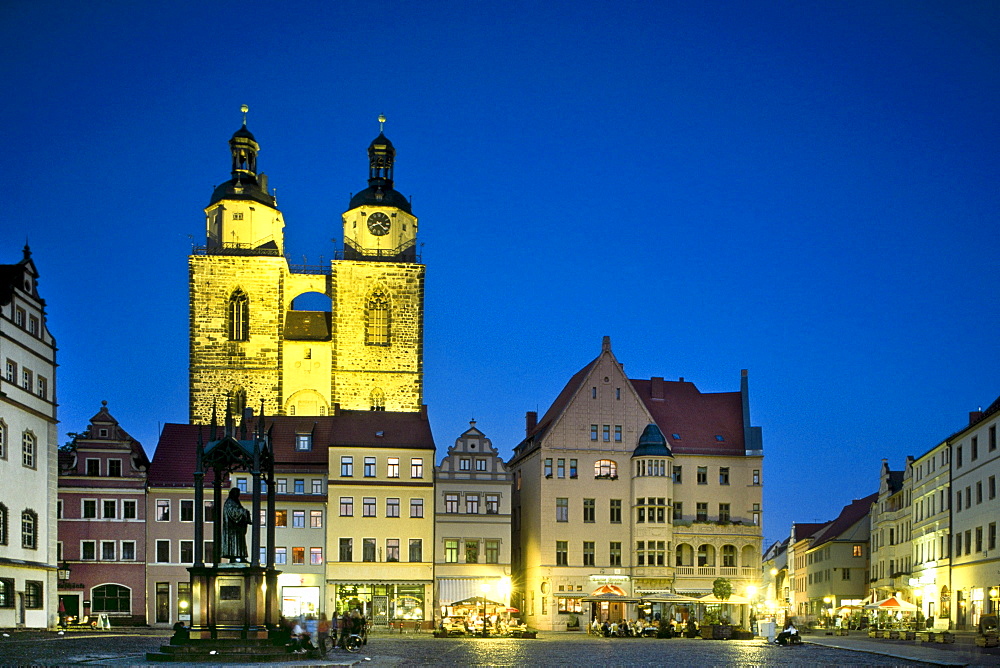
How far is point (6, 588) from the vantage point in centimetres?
5538

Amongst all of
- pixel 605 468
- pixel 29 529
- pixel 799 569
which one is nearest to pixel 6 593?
pixel 29 529

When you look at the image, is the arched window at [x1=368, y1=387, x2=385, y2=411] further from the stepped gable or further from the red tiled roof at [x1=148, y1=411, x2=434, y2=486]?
the stepped gable

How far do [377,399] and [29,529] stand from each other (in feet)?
104

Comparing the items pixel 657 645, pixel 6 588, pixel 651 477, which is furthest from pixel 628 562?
pixel 6 588

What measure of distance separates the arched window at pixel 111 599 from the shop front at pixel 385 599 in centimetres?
1096

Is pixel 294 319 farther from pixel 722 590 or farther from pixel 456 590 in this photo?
pixel 722 590

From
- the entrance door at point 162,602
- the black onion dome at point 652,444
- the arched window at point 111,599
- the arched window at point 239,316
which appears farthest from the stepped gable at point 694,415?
the arched window at point 111,599

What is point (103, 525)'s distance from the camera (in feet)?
235

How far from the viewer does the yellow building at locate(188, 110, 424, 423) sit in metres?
87.1

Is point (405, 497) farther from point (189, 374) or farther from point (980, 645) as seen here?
point (980, 645)

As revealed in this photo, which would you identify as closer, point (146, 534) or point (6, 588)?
point (6, 588)

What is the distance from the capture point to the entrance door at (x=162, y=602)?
71250mm

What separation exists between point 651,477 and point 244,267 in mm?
31290

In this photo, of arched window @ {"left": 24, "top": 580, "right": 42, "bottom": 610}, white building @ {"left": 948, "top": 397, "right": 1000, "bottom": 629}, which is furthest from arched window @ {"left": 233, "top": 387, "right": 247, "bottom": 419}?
white building @ {"left": 948, "top": 397, "right": 1000, "bottom": 629}
